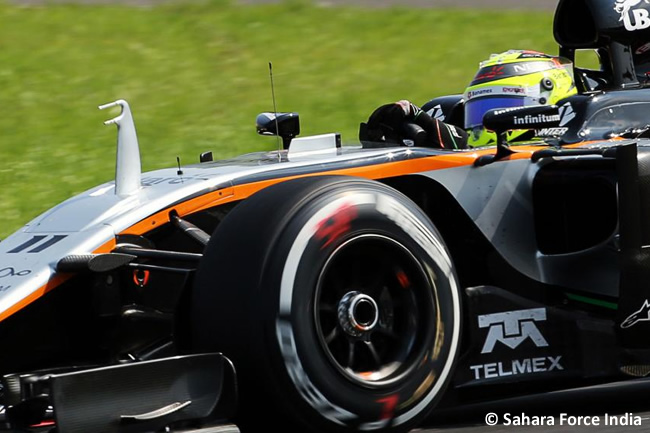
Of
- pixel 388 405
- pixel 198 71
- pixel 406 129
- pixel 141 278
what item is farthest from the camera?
pixel 198 71

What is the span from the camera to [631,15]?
6711 mm

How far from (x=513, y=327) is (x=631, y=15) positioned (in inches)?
103

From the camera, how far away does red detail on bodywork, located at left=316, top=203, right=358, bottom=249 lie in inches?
157

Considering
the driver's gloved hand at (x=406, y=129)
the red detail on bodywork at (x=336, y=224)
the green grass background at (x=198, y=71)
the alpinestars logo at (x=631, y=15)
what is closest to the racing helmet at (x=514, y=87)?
the alpinestars logo at (x=631, y=15)

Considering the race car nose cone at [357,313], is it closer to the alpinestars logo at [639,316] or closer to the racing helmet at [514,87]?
the alpinestars logo at [639,316]

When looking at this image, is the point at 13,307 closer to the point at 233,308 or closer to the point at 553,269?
the point at 233,308

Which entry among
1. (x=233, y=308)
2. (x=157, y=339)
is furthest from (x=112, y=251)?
(x=233, y=308)

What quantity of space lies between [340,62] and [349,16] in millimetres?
1453

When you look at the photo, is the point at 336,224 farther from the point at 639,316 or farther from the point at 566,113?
the point at 566,113

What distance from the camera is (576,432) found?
4566mm

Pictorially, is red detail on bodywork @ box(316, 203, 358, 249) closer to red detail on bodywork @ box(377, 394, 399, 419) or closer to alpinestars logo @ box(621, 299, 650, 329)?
red detail on bodywork @ box(377, 394, 399, 419)

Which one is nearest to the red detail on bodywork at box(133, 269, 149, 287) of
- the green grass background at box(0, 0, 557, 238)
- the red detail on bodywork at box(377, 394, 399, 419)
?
the red detail on bodywork at box(377, 394, 399, 419)

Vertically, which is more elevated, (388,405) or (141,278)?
(141,278)

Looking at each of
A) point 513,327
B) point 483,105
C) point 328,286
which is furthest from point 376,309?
point 483,105
